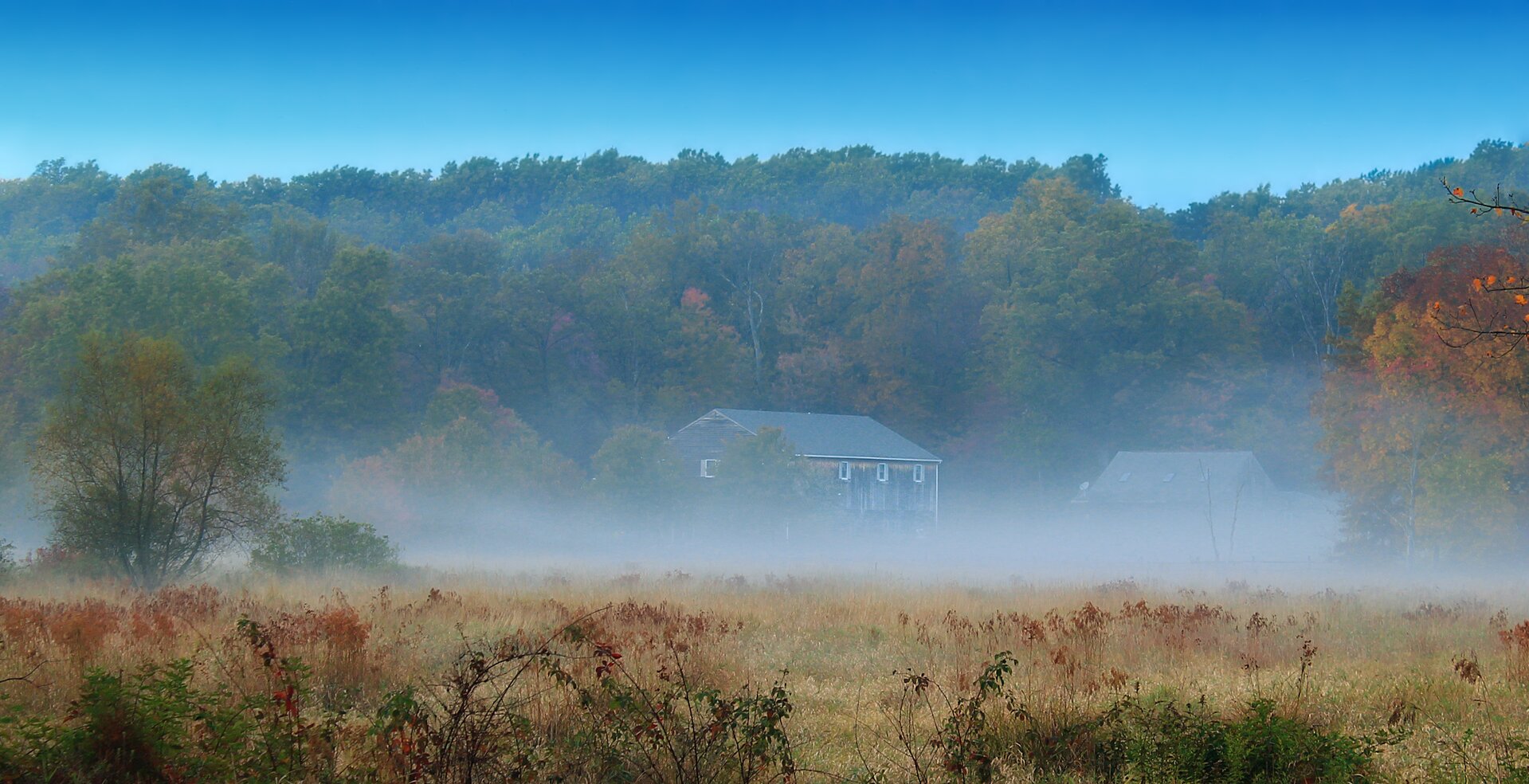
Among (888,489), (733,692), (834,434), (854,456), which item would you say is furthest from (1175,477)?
(733,692)

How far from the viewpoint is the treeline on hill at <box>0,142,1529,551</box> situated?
56.0 m

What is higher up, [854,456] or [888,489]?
[854,456]

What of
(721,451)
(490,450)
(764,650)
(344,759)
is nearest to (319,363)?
(490,450)

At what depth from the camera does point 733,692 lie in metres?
10.6

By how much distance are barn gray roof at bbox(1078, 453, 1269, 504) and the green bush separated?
49412mm

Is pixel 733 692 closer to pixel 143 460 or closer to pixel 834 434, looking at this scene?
pixel 143 460

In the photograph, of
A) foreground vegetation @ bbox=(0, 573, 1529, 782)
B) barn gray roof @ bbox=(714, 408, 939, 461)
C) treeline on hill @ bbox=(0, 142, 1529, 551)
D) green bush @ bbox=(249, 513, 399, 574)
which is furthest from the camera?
barn gray roof @ bbox=(714, 408, 939, 461)

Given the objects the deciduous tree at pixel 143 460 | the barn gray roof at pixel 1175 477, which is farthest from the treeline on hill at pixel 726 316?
the deciduous tree at pixel 143 460

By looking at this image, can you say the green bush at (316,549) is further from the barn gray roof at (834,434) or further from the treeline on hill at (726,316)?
the barn gray roof at (834,434)

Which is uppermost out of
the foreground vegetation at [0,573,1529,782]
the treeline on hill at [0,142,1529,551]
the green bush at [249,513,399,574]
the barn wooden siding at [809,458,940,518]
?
the treeline on hill at [0,142,1529,551]

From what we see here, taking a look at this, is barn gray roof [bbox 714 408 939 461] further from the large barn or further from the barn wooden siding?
the barn wooden siding

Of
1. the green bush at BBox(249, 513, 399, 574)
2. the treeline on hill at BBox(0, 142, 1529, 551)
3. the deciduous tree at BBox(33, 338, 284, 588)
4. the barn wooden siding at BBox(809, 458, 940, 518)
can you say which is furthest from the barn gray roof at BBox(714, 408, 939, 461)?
the deciduous tree at BBox(33, 338, 284, 588)

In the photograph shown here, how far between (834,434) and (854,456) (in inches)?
72.6

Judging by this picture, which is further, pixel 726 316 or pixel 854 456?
pixel 726 316
